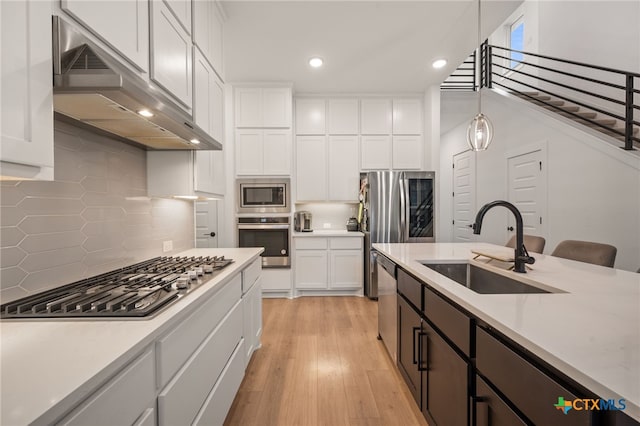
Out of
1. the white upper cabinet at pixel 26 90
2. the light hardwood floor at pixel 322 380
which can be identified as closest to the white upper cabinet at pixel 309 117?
the light hardwood floor at pixel 322 380

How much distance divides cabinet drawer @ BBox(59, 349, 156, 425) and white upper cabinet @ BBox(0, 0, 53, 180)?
1.95 ft

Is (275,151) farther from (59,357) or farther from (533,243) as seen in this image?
(59,357)

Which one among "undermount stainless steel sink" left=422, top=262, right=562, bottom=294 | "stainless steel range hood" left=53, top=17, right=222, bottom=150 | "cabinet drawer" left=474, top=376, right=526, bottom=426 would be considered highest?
"stainless steel range hood" left=53, top=17, right=222, bottom=150

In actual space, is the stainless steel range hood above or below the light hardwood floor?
above

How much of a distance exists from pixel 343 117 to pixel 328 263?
225 cm

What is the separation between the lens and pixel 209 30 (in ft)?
7.34

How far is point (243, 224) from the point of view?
3914 millimetres

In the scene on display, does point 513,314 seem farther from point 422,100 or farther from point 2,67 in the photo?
point 422,100

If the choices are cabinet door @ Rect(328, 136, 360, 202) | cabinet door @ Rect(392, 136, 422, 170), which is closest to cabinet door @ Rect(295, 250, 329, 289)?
cabinet door @ Rect(328, 136, 360, 202)

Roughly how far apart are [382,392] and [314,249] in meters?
2.27

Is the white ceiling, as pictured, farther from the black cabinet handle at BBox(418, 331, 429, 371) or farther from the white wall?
the black cabinet handle at BBox(418, 331, 429, 371)

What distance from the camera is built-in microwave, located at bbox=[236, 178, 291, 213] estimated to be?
396 centimetres

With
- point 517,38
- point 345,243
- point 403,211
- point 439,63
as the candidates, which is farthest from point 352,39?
point 517,38

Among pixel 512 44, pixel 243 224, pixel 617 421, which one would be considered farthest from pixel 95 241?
pixel 512 44
